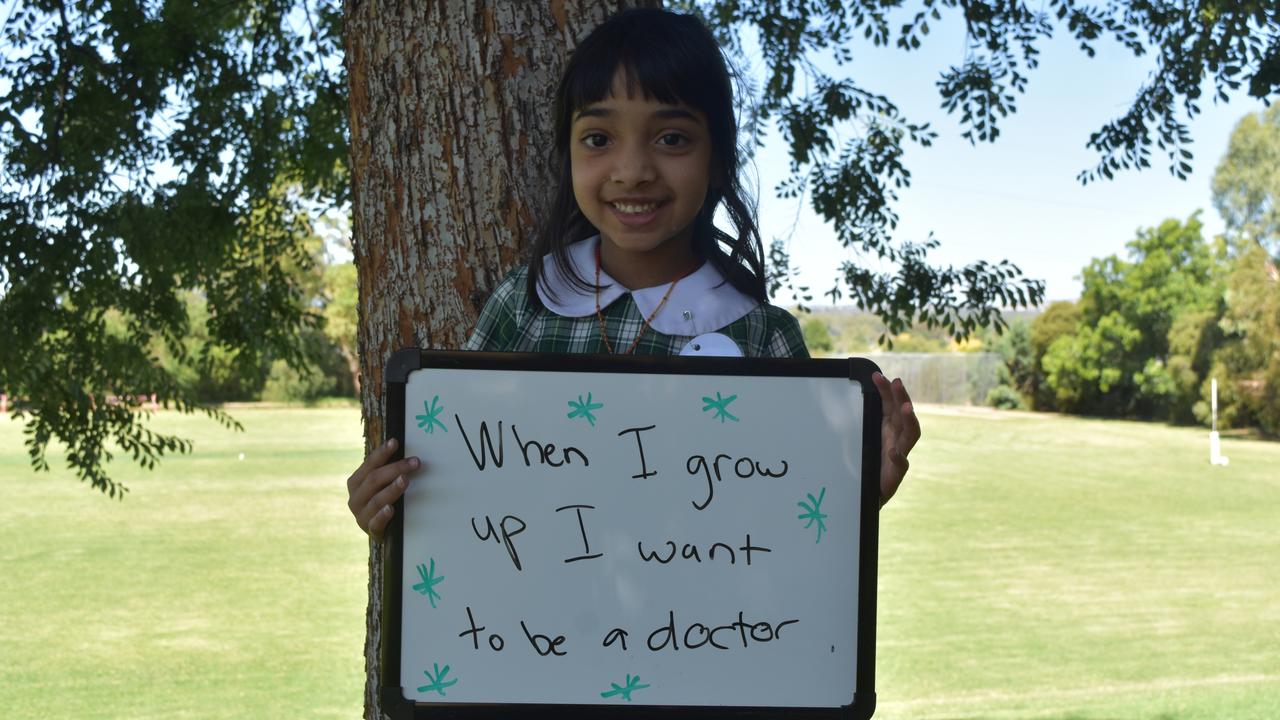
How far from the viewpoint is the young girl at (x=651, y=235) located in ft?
6.20

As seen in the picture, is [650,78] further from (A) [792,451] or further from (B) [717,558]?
(B) [717,558]

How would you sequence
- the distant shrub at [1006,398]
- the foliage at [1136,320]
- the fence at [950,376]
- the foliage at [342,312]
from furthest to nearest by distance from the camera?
the fence at [950,376], the foliage at [342,312], the distant shrub at [1006,398], the foliage at [1136,320]

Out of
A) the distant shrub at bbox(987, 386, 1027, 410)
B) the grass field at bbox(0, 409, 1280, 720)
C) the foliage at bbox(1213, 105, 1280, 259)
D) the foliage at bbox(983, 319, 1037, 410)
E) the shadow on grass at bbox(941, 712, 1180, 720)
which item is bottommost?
the grass field at bbox(0, 409, 1280, 720)

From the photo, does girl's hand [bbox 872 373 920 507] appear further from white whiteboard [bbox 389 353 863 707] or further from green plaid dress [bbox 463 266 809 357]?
green plaid dress [bbox 463 266 809 357]

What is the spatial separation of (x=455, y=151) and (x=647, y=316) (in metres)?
0.59

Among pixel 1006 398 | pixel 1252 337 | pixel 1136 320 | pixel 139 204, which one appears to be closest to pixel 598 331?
pixel 139 204

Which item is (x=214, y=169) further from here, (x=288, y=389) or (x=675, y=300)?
(x=288, y=389)

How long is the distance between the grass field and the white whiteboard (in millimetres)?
7327

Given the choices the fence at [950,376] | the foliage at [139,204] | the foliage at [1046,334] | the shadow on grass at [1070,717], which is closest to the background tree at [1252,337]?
Result: the foliage at [1046,334]

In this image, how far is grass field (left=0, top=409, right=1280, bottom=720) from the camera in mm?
9445

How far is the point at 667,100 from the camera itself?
188cm

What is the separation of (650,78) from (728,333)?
424 millimetres

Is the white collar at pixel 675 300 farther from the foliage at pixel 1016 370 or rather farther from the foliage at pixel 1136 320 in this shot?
the foliage at pixel 1016 370

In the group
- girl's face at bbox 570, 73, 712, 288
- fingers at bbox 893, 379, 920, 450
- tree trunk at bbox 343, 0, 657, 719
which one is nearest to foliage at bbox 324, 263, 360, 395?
tree trunk at bbox 343, 0, 657, 719
